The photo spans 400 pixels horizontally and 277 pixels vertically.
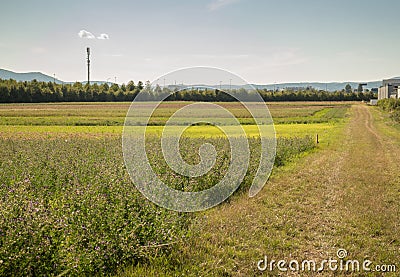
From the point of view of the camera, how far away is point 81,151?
1380cm

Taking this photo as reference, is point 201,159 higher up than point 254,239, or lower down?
higher up

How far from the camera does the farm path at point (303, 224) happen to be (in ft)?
23.2

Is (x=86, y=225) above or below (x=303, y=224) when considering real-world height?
above

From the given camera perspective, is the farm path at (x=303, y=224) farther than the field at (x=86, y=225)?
Yes

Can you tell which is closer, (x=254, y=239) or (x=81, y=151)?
(x=254, y=239)

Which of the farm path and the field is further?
the farm path

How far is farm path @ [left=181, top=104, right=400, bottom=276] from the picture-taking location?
7.09 m

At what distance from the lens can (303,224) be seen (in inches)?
347

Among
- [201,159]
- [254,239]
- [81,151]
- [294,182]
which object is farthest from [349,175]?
[81,151]

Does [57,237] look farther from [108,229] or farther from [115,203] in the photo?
[115,203]

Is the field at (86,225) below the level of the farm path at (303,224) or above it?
above

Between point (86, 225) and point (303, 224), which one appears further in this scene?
point (303, 224)

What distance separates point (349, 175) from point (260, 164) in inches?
Answer: 118

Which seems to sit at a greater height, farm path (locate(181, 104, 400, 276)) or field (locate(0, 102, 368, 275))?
field (locate(0, 102, 368, 275))
